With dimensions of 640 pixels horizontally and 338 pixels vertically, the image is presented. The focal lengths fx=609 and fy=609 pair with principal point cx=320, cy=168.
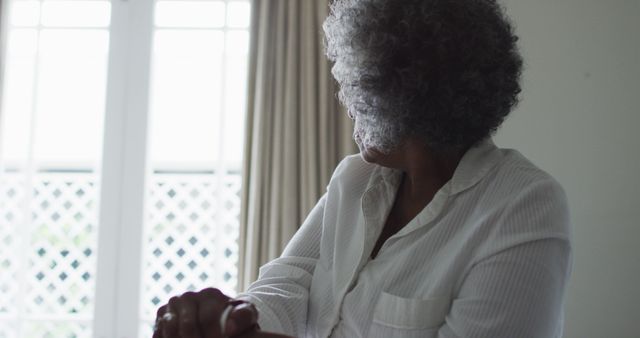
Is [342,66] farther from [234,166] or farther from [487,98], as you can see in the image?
[234,166]

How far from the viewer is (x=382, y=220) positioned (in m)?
1.13

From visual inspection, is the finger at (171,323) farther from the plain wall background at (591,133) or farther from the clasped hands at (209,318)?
the plain wall background at (591,133)

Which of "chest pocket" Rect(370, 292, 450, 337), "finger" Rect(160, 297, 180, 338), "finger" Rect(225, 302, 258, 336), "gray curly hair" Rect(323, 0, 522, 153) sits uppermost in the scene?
"gray curly hair" Rect(323, 0, 522, 153)

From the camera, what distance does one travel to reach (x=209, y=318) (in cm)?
67

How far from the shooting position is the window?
Answer: 308cm

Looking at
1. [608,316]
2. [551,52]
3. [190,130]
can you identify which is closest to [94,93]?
[190,130]

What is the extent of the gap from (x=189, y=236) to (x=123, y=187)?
0.44m

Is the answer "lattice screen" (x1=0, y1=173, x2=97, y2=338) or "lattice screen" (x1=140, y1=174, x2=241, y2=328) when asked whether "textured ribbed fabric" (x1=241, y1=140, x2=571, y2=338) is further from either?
"lattice screen" (x1=0, y1=173, x2=97, y2=338)

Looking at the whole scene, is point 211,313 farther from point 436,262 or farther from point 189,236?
point 189,236

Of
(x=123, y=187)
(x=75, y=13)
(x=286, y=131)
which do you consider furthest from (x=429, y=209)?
(x=75, y=13)

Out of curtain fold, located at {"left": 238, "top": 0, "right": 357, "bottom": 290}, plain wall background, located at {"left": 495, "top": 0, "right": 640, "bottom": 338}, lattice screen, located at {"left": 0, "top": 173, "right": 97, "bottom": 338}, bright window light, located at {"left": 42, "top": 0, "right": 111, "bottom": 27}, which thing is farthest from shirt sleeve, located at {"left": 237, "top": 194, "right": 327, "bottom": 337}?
bright window light, located at {"left": 42, "top": 0, "right": 111, "bottom": 27}

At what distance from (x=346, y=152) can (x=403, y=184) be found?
5.39 feet

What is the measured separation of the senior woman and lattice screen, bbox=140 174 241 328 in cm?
202

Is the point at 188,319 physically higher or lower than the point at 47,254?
higher
